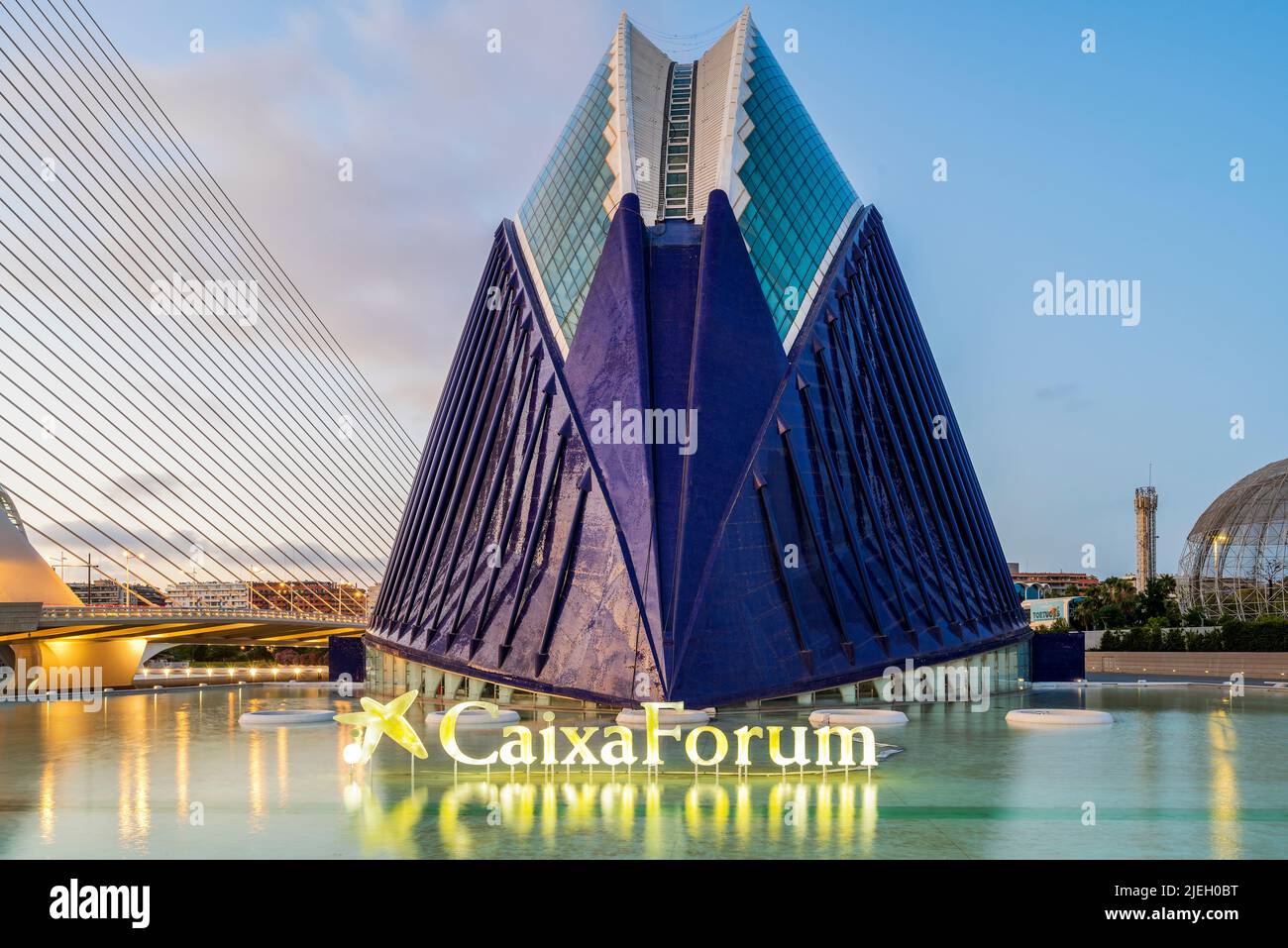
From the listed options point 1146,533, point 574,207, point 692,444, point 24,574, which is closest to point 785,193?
point 574,207

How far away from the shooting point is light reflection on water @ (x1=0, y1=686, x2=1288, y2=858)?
519 inches

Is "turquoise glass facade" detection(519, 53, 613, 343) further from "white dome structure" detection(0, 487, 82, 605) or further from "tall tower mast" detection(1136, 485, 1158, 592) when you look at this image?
"tall tower mast" detection(1136, 485, 1158, 592)

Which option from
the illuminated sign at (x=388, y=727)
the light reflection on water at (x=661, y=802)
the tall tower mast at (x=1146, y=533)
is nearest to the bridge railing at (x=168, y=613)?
the light reflection on water at (x=661, y=802)

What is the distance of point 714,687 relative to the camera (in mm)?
30766

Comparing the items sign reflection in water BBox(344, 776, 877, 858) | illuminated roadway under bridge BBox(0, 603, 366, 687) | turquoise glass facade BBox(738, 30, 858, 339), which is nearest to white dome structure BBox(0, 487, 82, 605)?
illuminated roadway under bridge BBox(0, 603, 366, 687)

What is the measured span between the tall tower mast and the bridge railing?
12028cm

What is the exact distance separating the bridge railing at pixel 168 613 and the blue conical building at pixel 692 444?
1048 cm

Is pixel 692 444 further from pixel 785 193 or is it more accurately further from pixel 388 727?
pixel 388 727

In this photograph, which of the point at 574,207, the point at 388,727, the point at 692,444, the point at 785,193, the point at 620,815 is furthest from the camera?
the point at 574,207

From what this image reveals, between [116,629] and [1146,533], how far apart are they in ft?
453

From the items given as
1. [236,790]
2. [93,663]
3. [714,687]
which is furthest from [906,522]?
[93,663]

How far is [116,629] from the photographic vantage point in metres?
51.3
